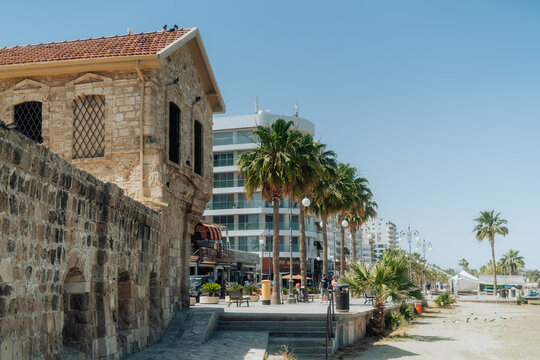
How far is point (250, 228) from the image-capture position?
6322 centimetres

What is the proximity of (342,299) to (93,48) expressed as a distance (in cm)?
1153

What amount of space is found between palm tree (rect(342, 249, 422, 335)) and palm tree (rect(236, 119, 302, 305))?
25.4 ft

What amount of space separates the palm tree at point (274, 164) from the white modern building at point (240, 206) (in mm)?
33140

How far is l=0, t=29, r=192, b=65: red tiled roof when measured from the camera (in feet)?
52.3

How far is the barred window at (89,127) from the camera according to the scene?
15.8 m

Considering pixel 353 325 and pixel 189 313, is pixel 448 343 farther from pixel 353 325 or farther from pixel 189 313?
pixel 189 313

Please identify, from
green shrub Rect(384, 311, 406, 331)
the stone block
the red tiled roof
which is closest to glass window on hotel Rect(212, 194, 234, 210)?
green shrub Rect(384, 311, 406, 331)

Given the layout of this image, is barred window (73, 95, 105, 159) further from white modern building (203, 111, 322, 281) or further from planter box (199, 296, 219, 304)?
white modern building (203, 111, 322, 281)

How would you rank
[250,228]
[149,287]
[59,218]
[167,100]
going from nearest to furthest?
[59,218], [149,287], [167,100], [250,228]

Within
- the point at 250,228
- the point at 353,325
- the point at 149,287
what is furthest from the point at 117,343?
the point at 250,228

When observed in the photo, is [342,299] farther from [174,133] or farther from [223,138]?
[223,138]

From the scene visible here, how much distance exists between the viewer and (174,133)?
1728cm

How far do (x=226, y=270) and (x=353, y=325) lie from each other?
1424 inches

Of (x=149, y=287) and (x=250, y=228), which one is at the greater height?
(x=250, y=228)
